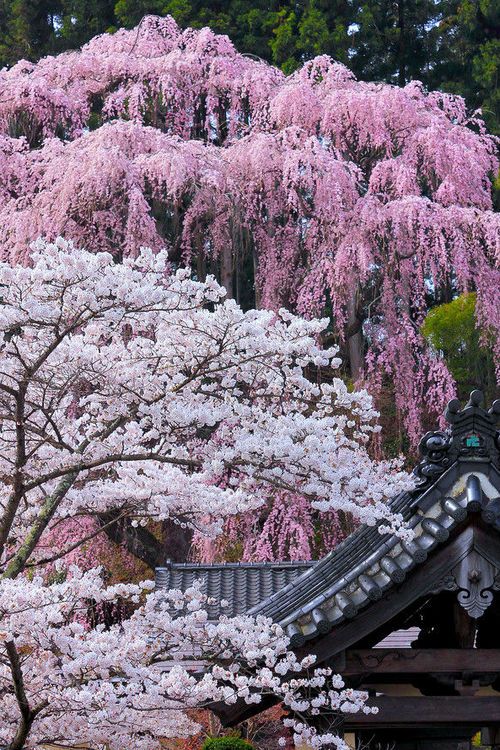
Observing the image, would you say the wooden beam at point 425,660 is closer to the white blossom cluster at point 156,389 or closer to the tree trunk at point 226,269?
the white blossom cluster at point 156,389

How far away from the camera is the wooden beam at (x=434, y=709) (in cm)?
466

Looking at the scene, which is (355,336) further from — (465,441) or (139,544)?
(465,441)

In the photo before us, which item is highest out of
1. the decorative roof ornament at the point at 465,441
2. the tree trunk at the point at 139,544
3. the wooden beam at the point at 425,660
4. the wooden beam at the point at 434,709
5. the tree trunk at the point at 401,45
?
the tree trunk at the point at 401,45

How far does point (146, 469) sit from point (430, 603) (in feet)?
4.62

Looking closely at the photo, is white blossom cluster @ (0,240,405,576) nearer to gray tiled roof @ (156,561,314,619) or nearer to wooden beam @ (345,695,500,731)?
wooden beam @ (345,695,500,731)

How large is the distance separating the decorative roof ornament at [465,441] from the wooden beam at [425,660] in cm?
72

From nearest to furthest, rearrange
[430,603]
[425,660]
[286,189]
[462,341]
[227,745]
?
[425,660] → [430,603] → [227,745] → [462,341] → [286,189]

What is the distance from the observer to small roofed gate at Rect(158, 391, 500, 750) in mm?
4316

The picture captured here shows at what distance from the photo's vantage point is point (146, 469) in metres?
5.07

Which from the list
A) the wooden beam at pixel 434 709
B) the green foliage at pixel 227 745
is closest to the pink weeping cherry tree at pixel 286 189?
the green foliage at pixel 227 745

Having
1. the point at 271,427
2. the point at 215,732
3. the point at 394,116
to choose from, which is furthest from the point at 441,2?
the point at 271,427

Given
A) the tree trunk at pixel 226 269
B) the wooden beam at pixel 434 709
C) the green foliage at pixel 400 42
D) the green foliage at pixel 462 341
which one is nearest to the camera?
the wooden beam at pixel 434 709

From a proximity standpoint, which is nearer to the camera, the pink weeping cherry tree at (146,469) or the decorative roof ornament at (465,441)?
the pink weeping cherry tree at (146,469)

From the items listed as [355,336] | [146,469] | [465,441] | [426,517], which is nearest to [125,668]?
[146,469]
